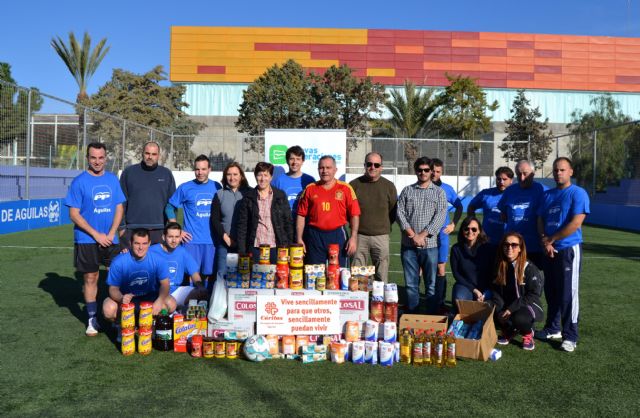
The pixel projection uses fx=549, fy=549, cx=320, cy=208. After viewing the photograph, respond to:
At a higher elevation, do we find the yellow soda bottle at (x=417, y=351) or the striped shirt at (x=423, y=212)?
the striped shirt at (x=423, y=212)

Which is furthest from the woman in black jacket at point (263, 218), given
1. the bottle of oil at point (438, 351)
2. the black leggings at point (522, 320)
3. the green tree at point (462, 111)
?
the green tree at point (462, 111)

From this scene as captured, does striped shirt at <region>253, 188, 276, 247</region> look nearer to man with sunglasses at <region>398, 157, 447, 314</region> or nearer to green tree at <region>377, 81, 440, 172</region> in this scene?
man with sunglasses at <region>398, 157, 447, 314</region>

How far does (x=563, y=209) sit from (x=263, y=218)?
3.06 meters

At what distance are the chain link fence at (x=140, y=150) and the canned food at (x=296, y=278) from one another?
10.5 m

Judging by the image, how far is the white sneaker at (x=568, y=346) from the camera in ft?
17.5

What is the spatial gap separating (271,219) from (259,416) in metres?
2.58

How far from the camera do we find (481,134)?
38.5m

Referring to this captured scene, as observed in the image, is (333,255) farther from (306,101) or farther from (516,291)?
(306,101)

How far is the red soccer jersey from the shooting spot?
19.5ft

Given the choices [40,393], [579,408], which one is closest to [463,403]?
[579,408]

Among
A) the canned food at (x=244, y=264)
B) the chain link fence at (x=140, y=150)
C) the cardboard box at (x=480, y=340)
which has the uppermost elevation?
the chain link fence at (x=140, y=150)

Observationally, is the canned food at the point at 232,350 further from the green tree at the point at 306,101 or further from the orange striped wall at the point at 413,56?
the orange striped wall at the point at 413,56

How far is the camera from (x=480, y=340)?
16.3 ft

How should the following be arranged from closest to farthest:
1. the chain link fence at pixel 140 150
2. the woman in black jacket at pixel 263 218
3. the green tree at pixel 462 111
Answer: the woman in black jacket at pixel 263 218 < the chain link fence at pixel 140 150 < the green tree at pixel 462 111
